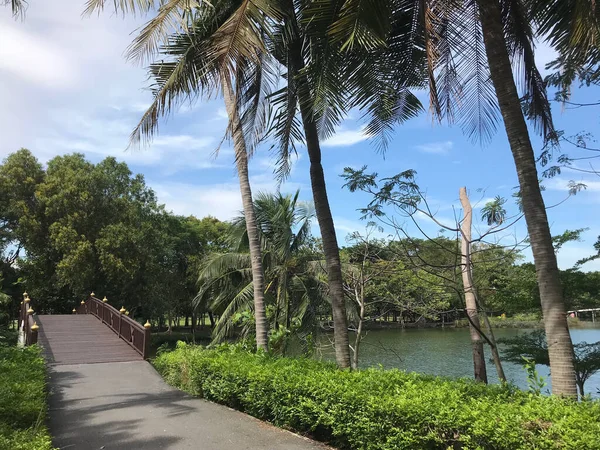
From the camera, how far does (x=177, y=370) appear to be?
9.51 meters

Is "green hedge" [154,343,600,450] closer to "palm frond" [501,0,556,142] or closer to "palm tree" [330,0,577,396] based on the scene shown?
"palm tree" [330,0,577,396]

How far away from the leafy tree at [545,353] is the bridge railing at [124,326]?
10.1 metres

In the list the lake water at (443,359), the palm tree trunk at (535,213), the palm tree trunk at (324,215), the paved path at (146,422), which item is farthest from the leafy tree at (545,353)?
the paved path at (146,422)

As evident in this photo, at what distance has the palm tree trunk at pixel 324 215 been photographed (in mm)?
7016

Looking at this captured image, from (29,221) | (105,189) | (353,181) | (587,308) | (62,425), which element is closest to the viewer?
(62,425)

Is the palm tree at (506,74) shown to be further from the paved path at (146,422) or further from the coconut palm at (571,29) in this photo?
the paved path at (146,422)

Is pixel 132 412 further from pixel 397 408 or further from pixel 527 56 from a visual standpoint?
pixel 527 56

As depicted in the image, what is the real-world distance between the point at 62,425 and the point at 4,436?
2.09m

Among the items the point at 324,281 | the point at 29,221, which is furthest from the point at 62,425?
the point at 29,221

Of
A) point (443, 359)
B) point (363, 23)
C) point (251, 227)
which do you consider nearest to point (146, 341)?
point (251, 227)

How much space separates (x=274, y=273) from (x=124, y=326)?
5623mm

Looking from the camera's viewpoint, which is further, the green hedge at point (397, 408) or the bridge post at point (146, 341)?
the bridge post at point (146, 341)

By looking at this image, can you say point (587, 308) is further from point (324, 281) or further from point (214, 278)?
point (214, 278)

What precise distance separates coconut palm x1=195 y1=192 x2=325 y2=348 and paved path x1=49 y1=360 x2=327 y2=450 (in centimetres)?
548
